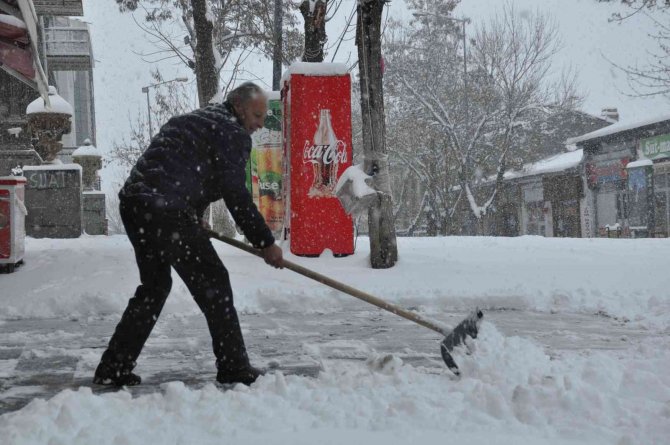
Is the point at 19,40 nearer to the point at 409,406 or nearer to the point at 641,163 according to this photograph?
the point at 409,406

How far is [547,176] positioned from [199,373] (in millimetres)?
31207

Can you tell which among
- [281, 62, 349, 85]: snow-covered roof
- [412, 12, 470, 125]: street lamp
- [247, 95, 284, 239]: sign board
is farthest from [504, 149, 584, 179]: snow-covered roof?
[281, 62, 349, 85]: snow-covered roof

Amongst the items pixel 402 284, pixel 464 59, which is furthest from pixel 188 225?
pixel 464 59

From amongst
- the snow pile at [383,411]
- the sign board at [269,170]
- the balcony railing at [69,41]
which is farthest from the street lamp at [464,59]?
the snow pile at [383,411]

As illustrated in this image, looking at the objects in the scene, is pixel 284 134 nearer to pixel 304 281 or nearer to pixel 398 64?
pixel 304 281

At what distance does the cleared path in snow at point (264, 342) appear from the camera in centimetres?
390

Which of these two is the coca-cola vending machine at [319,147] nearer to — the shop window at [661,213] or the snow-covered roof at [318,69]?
the snow-covered roof at [318,69]

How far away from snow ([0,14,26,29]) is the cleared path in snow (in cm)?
449

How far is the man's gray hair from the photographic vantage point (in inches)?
149

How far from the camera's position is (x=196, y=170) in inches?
142

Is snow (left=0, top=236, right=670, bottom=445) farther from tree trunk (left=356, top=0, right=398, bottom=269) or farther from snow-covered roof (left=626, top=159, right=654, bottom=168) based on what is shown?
snow-covered roof (left=626, top=159, right=654, bottom=168)

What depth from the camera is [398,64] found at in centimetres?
2878

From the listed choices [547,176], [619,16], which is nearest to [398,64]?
[547,176]

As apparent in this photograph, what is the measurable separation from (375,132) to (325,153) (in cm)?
111
